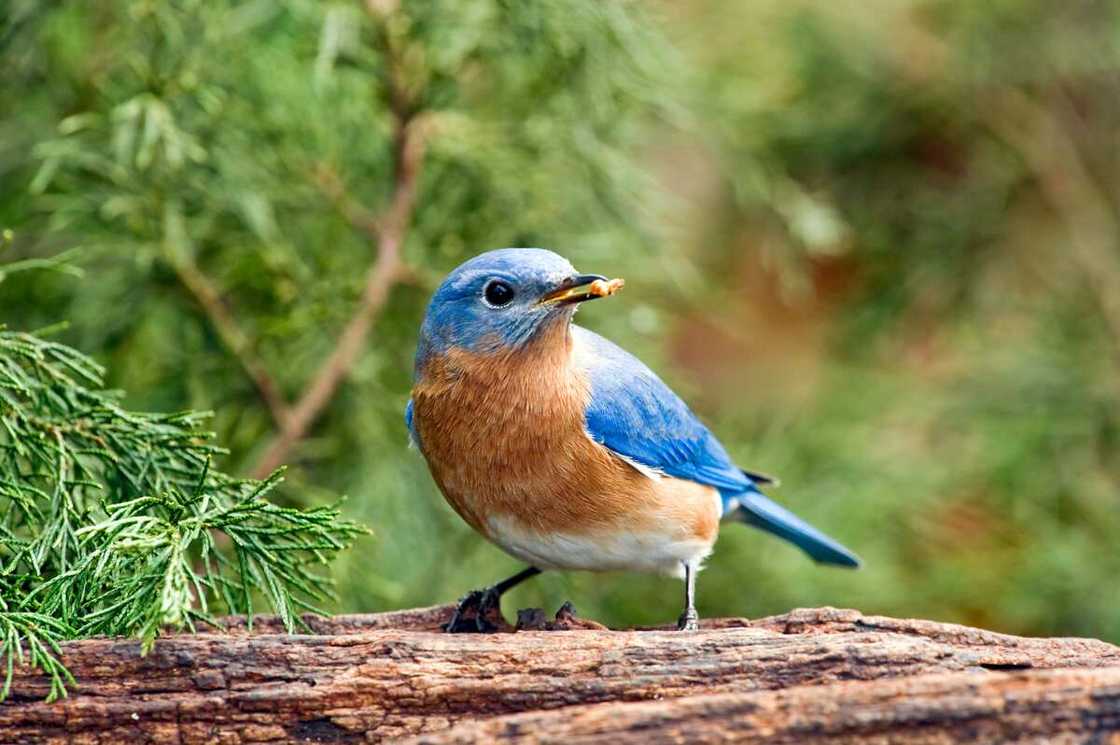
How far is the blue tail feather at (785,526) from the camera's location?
5.27 metres

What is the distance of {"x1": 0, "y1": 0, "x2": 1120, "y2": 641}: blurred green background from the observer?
5.62 meters

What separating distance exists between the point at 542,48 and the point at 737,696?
11.5 ft

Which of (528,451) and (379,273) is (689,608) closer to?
(528,451)

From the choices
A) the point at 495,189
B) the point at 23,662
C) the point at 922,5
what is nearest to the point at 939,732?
the point at 23,662

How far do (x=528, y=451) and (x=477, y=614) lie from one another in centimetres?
50

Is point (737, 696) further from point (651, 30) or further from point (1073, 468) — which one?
point (1073, 468)

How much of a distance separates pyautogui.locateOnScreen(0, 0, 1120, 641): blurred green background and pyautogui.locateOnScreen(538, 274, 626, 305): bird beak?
4.56 ft

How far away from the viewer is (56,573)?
3.63 meters

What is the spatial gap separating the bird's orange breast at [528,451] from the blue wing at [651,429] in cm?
6

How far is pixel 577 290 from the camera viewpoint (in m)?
4.14

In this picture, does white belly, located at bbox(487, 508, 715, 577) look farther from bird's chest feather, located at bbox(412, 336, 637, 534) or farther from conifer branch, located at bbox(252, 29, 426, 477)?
conifer branch, located at bbox(252, 29, 426, 477)

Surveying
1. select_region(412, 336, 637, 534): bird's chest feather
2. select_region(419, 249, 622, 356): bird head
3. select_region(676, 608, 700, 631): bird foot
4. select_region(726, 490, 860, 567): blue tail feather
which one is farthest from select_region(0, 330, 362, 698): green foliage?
select_region(726, 490, 860, 567): blue tail feather

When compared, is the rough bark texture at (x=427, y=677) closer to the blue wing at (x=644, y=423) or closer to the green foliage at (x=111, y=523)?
the green foliage at (x=111, y=523)

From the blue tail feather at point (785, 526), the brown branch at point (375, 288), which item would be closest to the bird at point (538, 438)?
the blue tail feather at point (785, 526)
